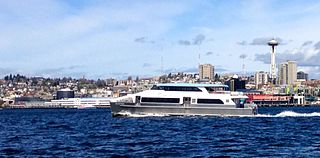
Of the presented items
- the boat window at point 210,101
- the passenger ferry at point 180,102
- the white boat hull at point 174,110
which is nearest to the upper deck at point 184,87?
the passenger ferry at point 180,102

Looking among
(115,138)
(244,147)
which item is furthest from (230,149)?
(115,138)

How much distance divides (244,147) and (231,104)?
50248 mm

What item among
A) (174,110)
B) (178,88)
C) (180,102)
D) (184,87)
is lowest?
(174,110)

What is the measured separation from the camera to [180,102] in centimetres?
9100

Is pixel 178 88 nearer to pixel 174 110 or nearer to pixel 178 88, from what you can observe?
pixel 178 88

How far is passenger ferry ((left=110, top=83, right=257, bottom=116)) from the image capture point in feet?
297

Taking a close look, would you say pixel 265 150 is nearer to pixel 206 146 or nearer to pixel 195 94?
pixel 206 146

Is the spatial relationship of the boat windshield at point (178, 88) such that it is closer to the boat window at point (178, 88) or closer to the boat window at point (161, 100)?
the boat window at point (178, 88)

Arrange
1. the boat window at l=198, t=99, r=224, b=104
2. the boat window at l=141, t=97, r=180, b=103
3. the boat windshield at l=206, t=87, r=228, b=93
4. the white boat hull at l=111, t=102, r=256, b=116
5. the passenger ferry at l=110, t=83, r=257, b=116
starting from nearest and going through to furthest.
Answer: the white boat hull at l=111, t=102, r=256, b=116, the passenger ferry at l=110, t=83, r=257, b=116, the boat window at l=141, t=97, r=180, b=103, the boat window at l=198, t=99, r=224, b=104, the boat windshield at l=206, t=87, r=228, b=93

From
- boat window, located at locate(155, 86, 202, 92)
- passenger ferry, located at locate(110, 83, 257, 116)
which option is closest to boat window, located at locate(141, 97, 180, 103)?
passenger ferry, located at locate(110, 83, 257, 116)

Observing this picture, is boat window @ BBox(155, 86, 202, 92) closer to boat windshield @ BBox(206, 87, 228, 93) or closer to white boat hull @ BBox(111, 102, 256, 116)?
boat windshield @ BBox(206, 87, 228, 93)

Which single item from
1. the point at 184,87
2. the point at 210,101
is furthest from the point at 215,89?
the point at 184,87

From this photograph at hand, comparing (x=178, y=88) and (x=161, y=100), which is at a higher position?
(x=178, y=88)

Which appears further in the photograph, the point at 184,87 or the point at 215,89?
the point at 215,89
